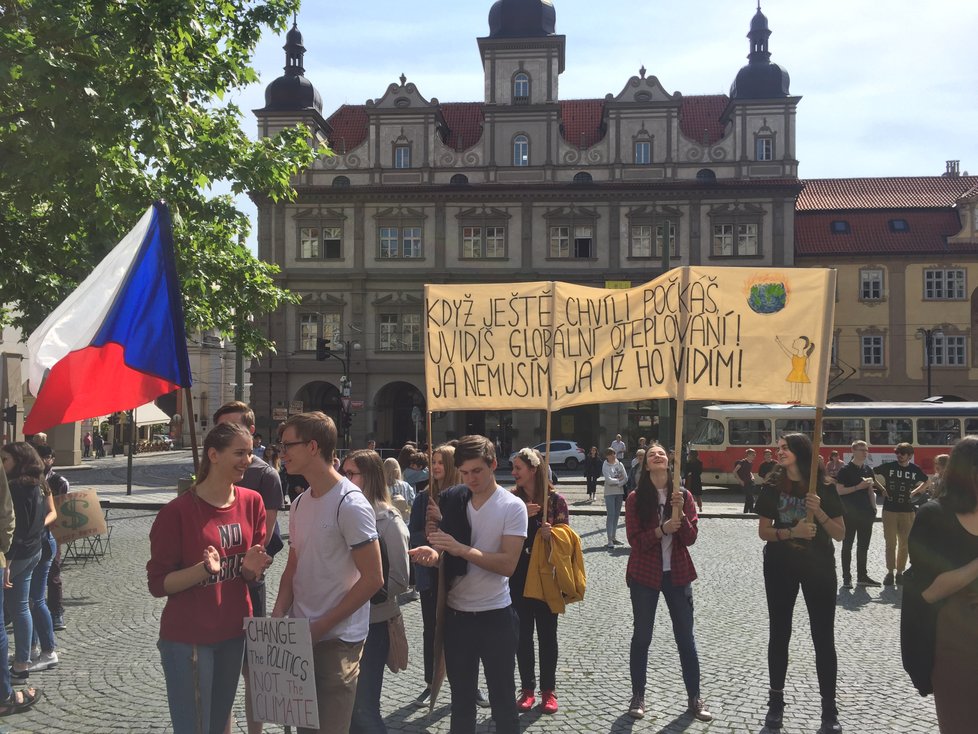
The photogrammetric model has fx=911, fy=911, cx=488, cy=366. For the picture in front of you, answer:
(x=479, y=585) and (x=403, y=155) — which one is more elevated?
(x=403, y=155)

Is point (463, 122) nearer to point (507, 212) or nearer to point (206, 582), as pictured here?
point (507, 212)

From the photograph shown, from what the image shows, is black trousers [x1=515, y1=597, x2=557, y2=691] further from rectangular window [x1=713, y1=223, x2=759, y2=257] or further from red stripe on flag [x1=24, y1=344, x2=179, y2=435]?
rectangular window [x1=713, y1=223, x2=759, y2=257]

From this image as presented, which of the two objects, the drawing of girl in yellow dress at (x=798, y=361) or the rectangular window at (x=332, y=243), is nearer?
the drawing of girl in yellow dress at (x=798, y=361)

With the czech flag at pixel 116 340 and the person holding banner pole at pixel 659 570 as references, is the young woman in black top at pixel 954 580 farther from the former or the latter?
the czech flag at pixel 116 340

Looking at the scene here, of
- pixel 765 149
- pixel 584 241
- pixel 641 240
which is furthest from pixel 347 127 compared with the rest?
pixel 765 149

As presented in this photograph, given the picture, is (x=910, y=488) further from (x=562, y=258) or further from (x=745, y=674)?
(x=562, y=258)

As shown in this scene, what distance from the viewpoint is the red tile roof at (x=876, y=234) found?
43.7m

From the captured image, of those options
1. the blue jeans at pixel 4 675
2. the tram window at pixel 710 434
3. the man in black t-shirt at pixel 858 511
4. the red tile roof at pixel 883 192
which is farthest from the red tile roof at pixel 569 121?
the blue jeans at pixel 4 675

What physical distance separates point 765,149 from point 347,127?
68.3 ft

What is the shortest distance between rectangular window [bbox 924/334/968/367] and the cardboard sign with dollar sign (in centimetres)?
4106

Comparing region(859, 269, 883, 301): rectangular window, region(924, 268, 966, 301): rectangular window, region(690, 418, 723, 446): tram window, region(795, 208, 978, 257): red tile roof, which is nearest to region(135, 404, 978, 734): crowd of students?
region(690, 418, 723, 446): tram window

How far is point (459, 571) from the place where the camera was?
4.66 meters

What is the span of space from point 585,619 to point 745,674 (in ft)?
7.02

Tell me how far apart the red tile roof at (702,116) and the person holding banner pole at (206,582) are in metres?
42.5
